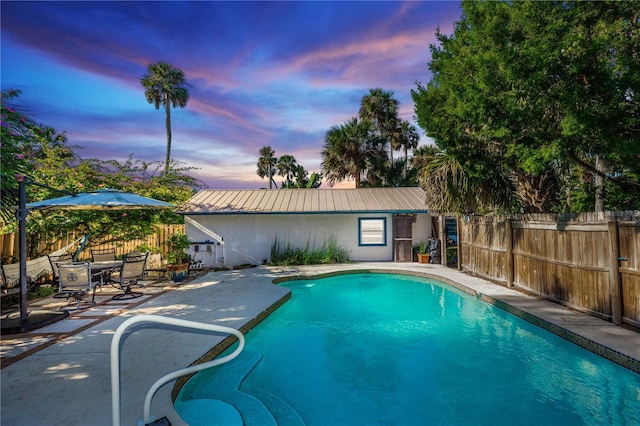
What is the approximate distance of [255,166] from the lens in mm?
45312

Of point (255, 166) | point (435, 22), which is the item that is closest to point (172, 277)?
point (435, 22)

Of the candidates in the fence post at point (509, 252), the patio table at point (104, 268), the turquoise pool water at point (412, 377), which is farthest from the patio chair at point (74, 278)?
the fence post at point (509, 252)

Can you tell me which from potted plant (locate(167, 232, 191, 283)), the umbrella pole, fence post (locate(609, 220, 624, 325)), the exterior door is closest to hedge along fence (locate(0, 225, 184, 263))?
potted plant (locate(167, 232, 191, 283))

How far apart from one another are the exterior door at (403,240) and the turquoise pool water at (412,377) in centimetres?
714

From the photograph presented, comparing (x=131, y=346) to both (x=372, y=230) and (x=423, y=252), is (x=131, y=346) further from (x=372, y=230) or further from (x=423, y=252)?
(x=423, y=252)

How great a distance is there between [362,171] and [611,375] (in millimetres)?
17855

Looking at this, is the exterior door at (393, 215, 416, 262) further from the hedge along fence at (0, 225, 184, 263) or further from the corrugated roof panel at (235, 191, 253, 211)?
the hedge along fence at (0, 225, 184, 263)

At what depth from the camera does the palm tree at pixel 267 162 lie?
4369cm

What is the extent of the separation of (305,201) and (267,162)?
1175 inches

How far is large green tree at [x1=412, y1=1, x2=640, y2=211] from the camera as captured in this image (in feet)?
16.1

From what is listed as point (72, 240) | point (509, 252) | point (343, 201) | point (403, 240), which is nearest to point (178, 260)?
point (72, 240)

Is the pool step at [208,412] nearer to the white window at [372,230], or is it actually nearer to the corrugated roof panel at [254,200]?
the corrugated roof panel at [254,200]

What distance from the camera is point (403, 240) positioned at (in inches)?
586

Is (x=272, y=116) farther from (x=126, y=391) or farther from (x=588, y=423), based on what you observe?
(x=588, y=423)
